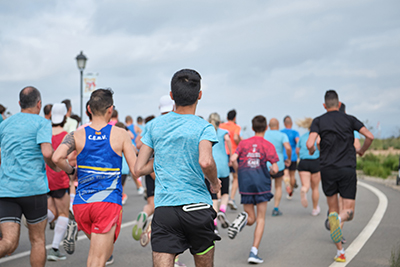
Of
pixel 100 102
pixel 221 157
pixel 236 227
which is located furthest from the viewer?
pixel 221 157

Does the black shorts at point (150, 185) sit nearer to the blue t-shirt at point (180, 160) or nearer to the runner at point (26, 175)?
the runner at point (26, 175)

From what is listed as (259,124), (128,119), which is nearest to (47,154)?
(259,124)

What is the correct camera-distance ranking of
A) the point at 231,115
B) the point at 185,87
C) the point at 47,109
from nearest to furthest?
the point at 185,87
the point at 47,109
the point at 231,115

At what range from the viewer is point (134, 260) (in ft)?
21.1

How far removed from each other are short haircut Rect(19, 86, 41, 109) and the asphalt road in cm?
234

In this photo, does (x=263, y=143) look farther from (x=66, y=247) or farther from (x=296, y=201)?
(x=296, y=201)

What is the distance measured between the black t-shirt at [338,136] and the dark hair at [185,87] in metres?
3.54

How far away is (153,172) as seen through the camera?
19.2 ft

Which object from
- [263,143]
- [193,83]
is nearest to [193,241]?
[193,83]

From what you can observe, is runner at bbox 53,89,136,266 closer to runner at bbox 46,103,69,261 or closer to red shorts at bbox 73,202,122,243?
red shorts at bbox 73,202,122,243

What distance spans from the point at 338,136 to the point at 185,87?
3660mm

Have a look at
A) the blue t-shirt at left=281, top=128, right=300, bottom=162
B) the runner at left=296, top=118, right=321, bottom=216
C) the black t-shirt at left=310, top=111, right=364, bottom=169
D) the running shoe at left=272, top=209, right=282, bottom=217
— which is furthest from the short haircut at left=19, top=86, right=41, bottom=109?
the blue t-shirt at left=281, top=128, right=300, bottom=162

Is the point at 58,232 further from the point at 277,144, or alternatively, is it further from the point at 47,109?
the point at 277,144

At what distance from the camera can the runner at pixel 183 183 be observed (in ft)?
11.1
